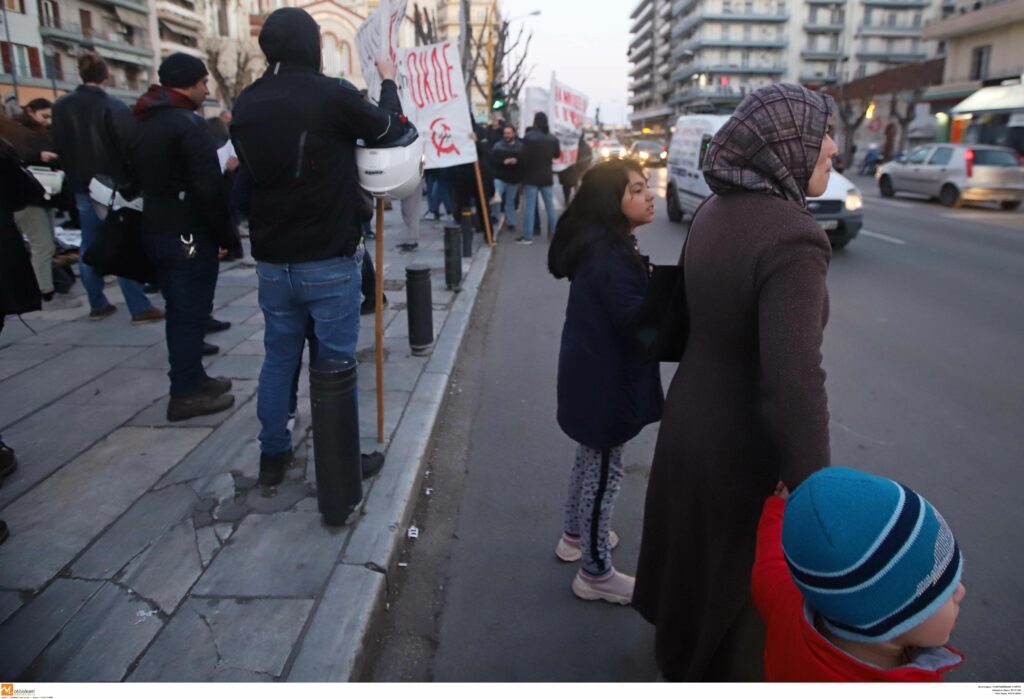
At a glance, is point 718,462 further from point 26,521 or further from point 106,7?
point 106,7

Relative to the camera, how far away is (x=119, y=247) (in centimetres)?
432

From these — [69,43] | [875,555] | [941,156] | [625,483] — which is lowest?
[625,483]

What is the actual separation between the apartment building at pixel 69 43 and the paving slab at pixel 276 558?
480 centimetres

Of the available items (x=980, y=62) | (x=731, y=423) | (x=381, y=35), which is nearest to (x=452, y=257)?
(x=381, y=35)

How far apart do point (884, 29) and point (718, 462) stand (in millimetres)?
107927

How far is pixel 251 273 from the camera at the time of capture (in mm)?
9258

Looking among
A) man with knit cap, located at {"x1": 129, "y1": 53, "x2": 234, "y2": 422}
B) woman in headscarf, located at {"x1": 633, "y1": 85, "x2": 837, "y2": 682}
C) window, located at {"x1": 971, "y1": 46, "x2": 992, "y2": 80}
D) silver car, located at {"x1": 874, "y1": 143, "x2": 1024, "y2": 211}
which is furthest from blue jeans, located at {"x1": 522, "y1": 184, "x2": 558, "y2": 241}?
window, located at {"x1": 971, "y1": 46, "x2": 992, "y2": 80}

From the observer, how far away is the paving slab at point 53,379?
4.65m

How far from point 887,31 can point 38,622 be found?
108502 mm

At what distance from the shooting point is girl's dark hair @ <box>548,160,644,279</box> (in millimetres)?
2633

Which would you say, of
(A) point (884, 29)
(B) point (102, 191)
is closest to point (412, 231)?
(B) point (102, 191)

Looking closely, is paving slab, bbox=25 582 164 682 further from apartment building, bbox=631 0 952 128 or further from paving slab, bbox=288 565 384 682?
apartment building, bbox=631 0 952 128

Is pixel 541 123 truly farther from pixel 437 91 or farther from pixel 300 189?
pixel 300 189

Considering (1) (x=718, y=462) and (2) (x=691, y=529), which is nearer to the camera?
(1) (x=718, y=462)
